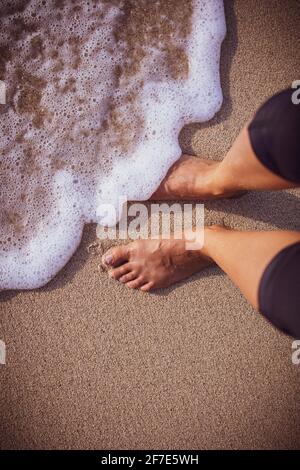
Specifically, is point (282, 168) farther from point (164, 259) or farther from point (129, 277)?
point (129, 277)

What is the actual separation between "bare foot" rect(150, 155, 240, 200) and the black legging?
31cm

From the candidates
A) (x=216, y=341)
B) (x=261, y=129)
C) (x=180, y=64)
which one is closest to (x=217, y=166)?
(x=261, y=129)

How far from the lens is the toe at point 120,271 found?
53.9 inches

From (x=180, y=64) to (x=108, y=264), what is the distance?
82cm

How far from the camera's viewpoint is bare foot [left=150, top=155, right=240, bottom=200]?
51.8 inches

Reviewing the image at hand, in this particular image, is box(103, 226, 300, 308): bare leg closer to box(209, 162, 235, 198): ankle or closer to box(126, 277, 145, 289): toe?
box(126, 277, 145, 289): toe

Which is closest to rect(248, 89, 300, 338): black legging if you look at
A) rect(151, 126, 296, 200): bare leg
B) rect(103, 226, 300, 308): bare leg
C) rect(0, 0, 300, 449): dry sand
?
rect(151, 126, 296, 200): bare leg

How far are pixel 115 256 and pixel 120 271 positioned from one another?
0.06 meters

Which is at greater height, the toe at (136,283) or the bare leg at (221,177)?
the bare leg at (221,177)

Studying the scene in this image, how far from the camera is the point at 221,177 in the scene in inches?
48.4

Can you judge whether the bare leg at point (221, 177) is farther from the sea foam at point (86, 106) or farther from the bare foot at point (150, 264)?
the bare foot at point (150, 264)

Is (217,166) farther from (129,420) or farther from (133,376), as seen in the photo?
(129,420)

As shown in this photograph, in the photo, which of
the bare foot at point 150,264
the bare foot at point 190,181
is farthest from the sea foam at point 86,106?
the bare foot at point 150,264

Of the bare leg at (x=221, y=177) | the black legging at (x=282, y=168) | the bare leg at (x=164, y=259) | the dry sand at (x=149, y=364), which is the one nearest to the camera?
the black legging at (x=282, y=168)
